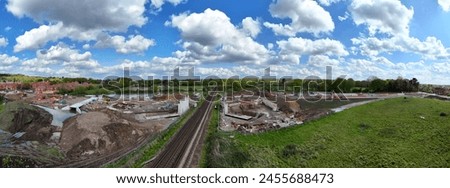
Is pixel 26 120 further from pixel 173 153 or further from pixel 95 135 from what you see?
pixel 173 153

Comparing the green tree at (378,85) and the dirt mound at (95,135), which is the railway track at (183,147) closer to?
the dirt mound at (95,135)

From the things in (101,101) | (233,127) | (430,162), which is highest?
(101,101)

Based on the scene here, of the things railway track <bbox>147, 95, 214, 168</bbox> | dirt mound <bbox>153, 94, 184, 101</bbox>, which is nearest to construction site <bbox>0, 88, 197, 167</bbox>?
railway track <bbox>147, 95, 214, 168</bbox>

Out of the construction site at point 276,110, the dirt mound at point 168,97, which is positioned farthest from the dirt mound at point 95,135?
the dirt mound at point 168,97

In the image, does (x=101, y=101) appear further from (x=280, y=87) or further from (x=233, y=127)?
(x=280, y=87)

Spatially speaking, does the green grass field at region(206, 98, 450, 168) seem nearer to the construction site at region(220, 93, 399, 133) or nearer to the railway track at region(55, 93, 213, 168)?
the construction site at region(220, 93, 399, 133)

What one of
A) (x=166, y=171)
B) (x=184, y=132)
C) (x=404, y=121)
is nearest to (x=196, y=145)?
(x=184, y=132)
